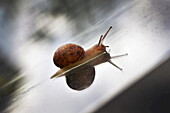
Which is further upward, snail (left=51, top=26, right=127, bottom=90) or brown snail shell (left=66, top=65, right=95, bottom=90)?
snail (left=51, top=26, right=127, bottom=90)

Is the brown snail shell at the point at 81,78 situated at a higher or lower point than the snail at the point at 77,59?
lower

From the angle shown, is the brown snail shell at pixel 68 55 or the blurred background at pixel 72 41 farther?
the brown snail shell at pixel 68 55

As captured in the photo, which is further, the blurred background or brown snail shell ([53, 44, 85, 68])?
brown snail shell ([53, 44, 85, 68])

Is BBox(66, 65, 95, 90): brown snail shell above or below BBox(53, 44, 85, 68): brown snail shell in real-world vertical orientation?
below

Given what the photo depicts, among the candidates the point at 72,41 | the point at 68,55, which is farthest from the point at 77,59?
the point at 72,41
